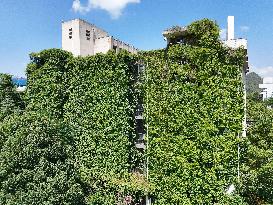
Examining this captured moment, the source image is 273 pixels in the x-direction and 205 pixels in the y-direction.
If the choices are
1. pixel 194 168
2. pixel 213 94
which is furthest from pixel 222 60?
pixel 194 168

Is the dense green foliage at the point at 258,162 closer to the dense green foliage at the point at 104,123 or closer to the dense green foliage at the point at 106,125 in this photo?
the dense green foliage at the point at 104,123

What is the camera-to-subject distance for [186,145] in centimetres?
2247

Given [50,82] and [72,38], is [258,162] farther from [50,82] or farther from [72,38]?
[72,38]

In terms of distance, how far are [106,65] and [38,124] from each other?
671 centimetres

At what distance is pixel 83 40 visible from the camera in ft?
133

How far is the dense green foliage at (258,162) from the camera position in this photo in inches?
828

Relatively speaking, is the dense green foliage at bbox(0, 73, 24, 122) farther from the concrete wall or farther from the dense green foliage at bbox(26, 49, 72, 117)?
the concrete wall

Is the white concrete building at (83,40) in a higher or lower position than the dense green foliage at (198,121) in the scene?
higher

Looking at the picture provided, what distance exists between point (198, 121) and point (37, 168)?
9982 millimetres

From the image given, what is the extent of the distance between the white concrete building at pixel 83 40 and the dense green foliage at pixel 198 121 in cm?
1798

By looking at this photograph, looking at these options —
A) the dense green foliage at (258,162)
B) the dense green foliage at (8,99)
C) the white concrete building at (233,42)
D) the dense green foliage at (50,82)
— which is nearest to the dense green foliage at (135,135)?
the dense green foliage at (258,162)

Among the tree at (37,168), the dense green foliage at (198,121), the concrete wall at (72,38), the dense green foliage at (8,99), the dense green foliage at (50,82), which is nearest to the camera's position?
the tree at (37,168)

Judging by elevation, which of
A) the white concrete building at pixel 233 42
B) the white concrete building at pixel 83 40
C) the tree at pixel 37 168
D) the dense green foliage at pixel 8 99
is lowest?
the tree at pixel 37 168

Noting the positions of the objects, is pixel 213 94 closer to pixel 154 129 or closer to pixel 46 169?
pixel 154 129
